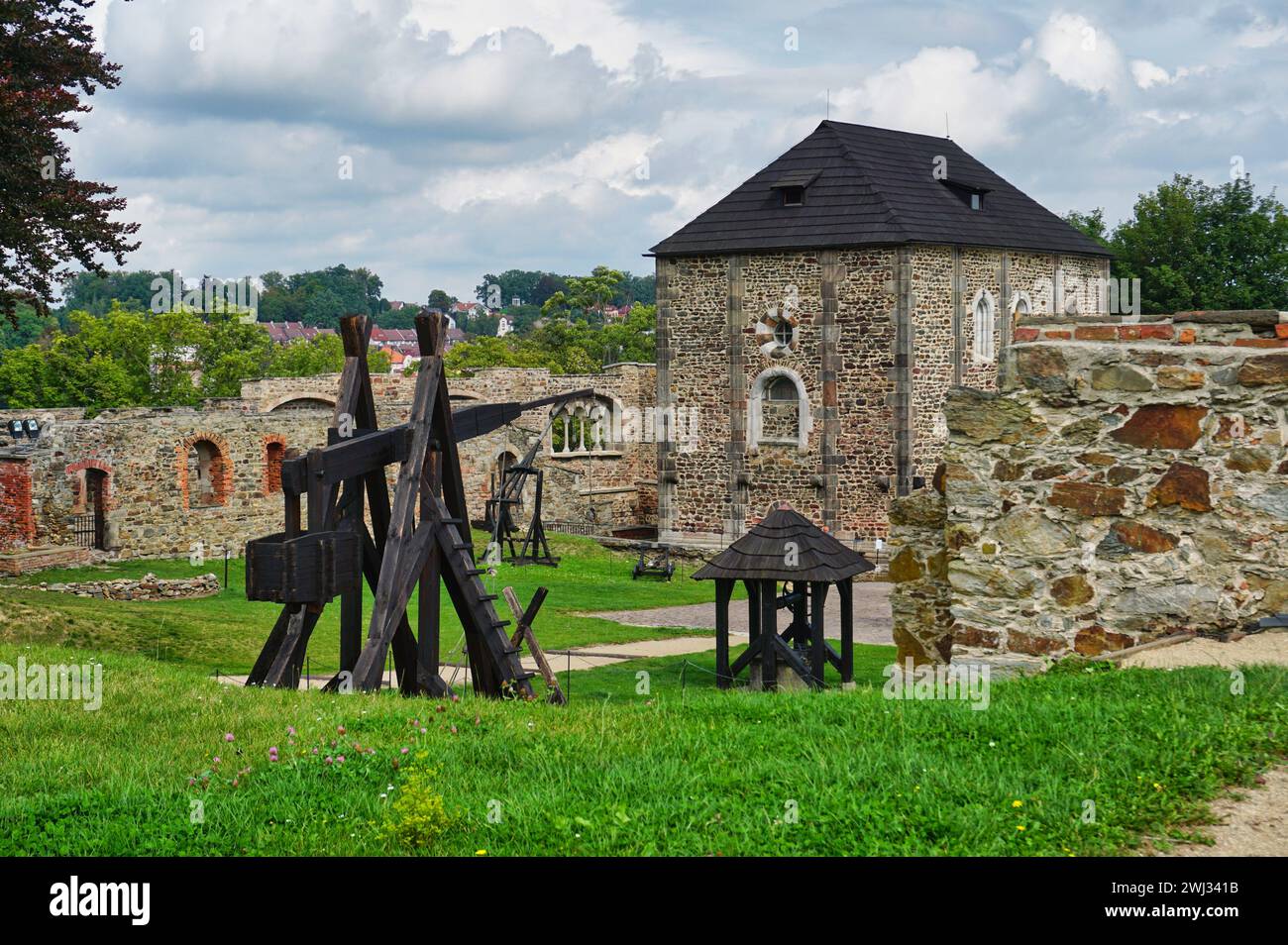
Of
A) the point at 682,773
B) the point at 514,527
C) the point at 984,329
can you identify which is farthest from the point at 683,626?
the point at 682,773

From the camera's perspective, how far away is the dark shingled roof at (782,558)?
16625mm

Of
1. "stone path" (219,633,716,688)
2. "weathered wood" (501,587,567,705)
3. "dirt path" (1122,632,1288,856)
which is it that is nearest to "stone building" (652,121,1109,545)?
"stone path" (219,633,716,688)

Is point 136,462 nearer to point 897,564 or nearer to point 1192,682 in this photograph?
point 897,564

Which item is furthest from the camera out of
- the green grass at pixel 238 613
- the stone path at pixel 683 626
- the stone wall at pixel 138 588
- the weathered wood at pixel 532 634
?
the stone wall at pixel 138 588

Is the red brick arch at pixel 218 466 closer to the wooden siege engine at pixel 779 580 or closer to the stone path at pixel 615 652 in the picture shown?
the stone path at pixel 615 652

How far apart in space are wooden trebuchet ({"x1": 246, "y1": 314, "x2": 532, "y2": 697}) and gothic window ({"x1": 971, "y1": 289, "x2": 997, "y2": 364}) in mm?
24597

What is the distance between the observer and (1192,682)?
794cm

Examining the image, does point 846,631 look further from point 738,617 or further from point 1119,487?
point 1119,487

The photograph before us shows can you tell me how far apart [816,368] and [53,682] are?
2574 cm

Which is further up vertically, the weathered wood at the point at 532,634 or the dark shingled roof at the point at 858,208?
the dark shingled roof at the point at 858,208

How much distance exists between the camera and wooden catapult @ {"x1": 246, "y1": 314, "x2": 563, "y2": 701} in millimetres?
10320

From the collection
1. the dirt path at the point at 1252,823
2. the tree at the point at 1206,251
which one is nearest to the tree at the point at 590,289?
the tree at the point at 1206,251
